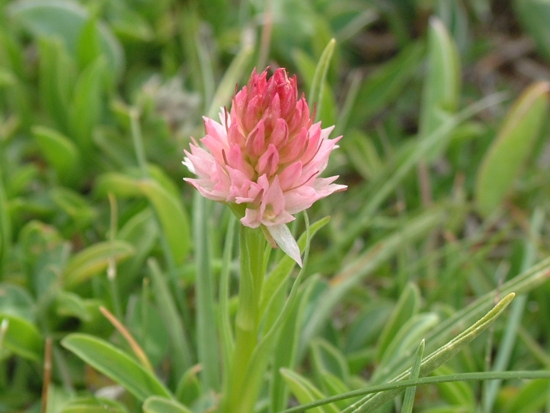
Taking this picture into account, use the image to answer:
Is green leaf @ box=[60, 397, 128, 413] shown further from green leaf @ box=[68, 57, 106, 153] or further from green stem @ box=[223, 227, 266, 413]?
green leaf @ box=[68, 57, 106, 153]

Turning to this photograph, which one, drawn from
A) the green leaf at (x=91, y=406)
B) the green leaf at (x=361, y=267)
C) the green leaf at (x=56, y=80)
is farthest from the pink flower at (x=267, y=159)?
the green leaf at (x=56, y=80)

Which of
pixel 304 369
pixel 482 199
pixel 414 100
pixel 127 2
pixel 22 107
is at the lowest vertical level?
pixel 304 369

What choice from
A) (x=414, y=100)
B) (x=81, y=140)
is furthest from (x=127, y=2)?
(x=414, y=100)

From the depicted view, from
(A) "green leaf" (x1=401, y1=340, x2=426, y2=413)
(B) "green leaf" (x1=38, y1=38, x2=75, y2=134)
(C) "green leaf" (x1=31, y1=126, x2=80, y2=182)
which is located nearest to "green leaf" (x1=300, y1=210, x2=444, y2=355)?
(A) "green leaf" (x1=401, y1=340, x2=426, y2=413)

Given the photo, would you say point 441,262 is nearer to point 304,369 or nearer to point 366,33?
point 304,369

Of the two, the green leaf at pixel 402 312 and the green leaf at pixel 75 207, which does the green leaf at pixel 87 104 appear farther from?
the green leaf at pixel 402 312

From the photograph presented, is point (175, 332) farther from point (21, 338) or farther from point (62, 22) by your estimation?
point (62, 22)
